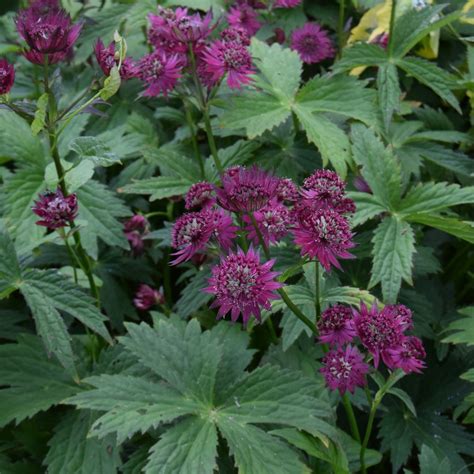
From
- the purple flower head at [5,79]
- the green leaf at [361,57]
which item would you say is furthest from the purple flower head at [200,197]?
the green leaf at [361,57]

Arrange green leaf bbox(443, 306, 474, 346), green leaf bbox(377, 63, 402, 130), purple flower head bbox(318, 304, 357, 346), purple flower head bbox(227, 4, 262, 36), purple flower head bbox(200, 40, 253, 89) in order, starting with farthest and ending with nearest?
purple flower head bbox(227, 4, 262, 36) < green leaf bbox(377, 63, 402, 130) < purple flower head bbox(200, 40, 253, 89) < green leaf bbox(443, 306, 474, 346) < purple flower head bbox(318, 304, 357, 346)

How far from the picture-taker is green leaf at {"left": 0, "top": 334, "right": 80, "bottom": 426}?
1558mm

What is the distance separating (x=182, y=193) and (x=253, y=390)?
0.69 m

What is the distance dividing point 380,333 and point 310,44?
4.47 ft

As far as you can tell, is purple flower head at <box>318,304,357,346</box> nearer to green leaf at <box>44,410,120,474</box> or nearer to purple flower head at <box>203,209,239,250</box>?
purple flower head at <box>203,209,239,250</box>

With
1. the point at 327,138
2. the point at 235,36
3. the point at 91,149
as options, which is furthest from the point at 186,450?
the point at 235,36

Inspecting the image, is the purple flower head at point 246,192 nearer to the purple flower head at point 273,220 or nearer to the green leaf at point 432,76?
the purple flower head at point 273,220

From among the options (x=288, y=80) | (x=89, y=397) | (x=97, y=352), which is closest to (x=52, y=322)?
(x=89, y=397)

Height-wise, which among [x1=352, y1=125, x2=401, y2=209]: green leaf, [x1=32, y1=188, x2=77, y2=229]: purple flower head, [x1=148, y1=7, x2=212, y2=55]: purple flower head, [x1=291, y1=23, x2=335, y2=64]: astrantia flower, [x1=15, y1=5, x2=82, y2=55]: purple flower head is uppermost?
[x1=15, y1=5, x2=82, y2=55]: purple flower head

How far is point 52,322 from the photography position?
150 cm

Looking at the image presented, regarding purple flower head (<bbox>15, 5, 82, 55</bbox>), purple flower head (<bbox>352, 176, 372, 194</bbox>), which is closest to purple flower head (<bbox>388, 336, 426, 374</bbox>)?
purple flower head (<bbox>352, 176, 372, 194</bbox>)

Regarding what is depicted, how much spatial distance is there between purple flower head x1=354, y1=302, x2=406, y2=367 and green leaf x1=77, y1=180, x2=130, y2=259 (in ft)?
2.91

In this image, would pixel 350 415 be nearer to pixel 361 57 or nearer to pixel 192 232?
pixel 192 232

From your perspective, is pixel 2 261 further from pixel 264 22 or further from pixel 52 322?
pixel 264 22
